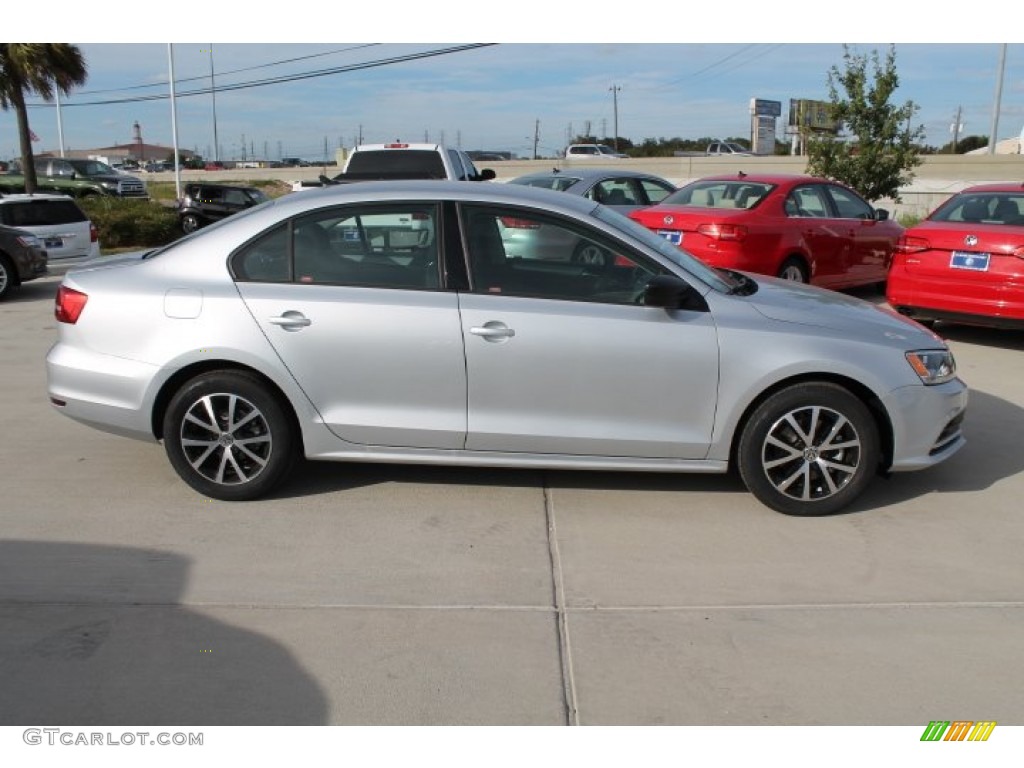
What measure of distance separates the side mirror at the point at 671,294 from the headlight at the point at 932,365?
1148mm

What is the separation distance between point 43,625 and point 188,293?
1.84 metres

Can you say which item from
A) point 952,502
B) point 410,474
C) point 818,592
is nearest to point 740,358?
point 818,592

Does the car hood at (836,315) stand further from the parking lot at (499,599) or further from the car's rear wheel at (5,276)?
the car's rear wheel at (5,276)

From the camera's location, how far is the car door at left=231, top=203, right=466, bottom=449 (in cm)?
474

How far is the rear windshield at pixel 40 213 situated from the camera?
13688 mm

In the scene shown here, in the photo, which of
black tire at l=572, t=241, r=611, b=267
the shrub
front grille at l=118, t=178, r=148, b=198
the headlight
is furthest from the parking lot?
front grille at l=118, t=178, r=148, b=198

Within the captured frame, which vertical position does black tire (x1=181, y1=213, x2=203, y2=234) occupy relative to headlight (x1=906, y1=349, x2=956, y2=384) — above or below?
below

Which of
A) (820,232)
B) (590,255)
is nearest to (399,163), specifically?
(820,232)

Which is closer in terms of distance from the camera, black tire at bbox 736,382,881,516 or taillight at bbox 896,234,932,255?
black tire at bbox 736,382,881,516

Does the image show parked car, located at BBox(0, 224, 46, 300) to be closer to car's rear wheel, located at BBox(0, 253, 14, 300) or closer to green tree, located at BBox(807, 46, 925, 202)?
car's rear wheel, located at BBox(0, 253, 14, 300)

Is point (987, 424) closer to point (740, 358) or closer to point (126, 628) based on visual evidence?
point (740, 358)

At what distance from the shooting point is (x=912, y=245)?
357 inches

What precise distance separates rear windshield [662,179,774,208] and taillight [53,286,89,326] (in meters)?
7.10

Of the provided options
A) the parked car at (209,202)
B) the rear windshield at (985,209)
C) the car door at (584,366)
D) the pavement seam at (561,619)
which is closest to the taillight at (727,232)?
the rear windshield at (985,209)
